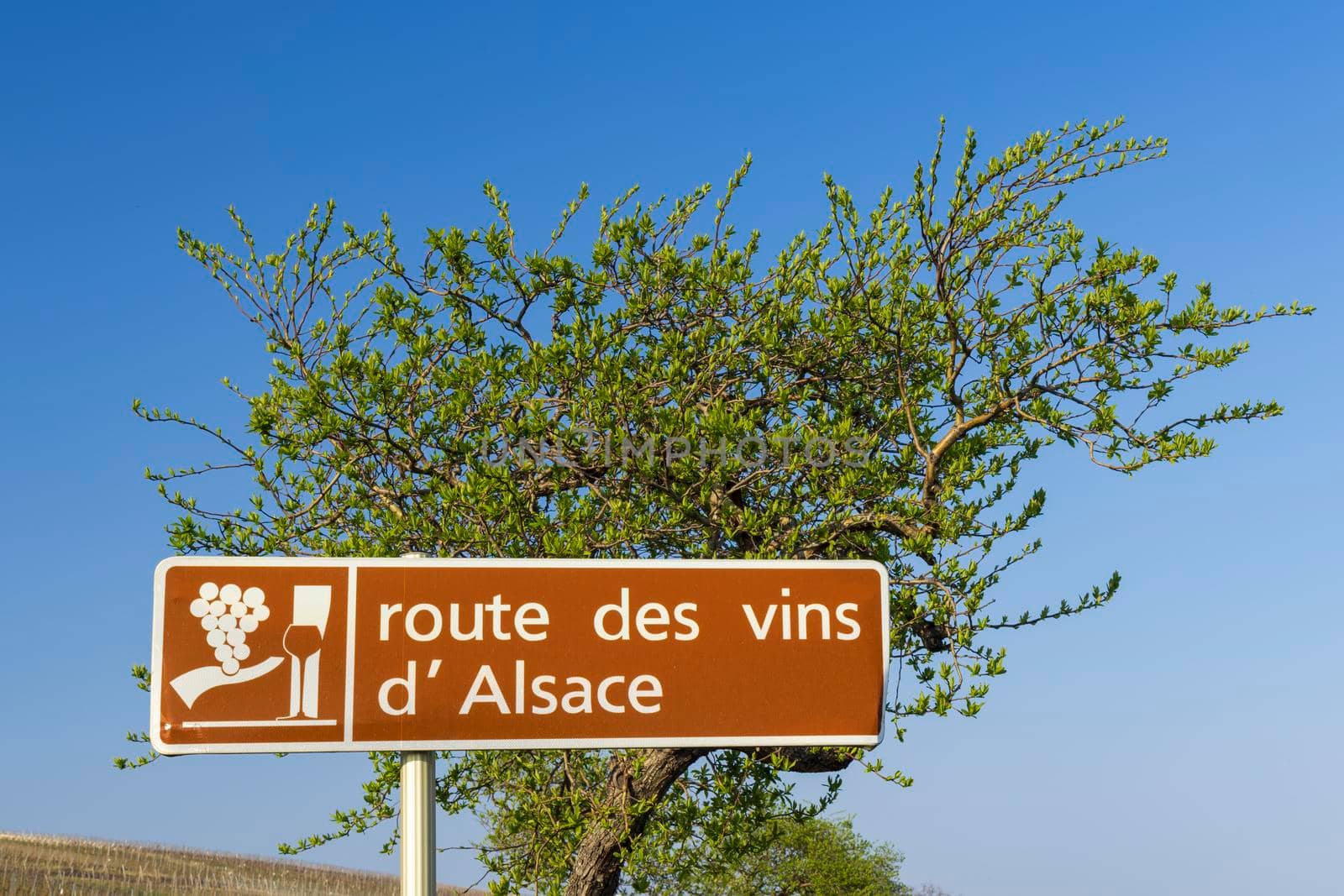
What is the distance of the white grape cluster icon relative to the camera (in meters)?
4.19

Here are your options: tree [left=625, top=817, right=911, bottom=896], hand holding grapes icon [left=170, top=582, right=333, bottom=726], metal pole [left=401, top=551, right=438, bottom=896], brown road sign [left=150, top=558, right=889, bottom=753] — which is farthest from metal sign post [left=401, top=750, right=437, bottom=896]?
tree [left=625, top=817, right=911, bottom=896]

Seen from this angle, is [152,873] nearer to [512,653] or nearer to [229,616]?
[229,616]

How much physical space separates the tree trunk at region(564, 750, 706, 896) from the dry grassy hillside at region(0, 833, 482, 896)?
658 inches

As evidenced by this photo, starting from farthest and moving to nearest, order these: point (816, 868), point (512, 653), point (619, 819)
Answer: point (816, 868) → point (619, 819) → point (512, 653)

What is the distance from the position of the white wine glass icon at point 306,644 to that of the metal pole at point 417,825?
1.26 ft

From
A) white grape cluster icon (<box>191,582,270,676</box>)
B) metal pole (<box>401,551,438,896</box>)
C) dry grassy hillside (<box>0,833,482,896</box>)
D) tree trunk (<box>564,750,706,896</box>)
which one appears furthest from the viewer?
dry grassy hillside (<box>0,833,482,896</box>)

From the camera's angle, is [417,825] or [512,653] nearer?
[417,825]

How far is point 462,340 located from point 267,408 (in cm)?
210

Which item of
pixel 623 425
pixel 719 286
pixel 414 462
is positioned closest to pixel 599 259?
pixel 719 286

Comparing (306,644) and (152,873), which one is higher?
(306,644)

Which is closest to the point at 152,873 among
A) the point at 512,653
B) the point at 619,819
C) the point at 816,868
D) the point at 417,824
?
the point at 816,868

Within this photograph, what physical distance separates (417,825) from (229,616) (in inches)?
38.3

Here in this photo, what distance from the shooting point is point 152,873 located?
31.2 metres

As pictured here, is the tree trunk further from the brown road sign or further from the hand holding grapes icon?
the hand holding grapes icon
